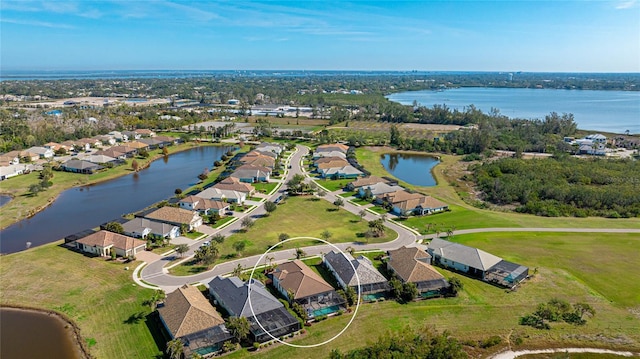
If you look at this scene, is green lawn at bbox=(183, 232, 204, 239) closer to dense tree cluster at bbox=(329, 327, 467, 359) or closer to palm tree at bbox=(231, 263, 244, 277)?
palm tree at bbox=(231, 263, 244, 277)

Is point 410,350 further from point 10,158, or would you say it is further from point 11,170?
point 10,158

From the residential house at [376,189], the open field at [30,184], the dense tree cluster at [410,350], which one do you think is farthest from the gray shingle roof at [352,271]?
the open field at [30,184]

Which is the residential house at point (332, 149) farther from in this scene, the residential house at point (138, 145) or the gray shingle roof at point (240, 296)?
the gray shingle roof at point (240, 296)

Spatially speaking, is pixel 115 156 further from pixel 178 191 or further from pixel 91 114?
pixel 91 114

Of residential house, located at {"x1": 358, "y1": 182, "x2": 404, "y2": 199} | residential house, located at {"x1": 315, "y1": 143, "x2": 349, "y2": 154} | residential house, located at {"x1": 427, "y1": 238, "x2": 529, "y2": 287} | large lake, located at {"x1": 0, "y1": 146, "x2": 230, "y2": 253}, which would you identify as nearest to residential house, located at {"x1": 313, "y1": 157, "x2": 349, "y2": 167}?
residential house, located at {"x1": 315, "y1": 143, "x2": 349, "y2": 154}

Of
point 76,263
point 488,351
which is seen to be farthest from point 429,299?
point 76,263

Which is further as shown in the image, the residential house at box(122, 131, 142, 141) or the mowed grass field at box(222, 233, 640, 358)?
the residential house at box(122, 131, 142, 141)
